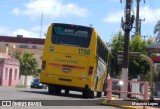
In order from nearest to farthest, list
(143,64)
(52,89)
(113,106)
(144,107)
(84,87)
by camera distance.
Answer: (144,107) < (113,106) < (84,87) < (52,89) < (143,64)

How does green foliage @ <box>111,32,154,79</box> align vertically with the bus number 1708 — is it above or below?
above

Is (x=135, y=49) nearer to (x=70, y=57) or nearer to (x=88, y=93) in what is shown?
(x=88, y=93)

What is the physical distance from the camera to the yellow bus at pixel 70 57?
25.5m

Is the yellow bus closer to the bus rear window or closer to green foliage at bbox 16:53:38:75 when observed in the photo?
the bus rear window

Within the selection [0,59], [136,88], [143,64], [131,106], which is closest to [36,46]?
[0,59]

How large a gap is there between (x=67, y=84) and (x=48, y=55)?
194 cm

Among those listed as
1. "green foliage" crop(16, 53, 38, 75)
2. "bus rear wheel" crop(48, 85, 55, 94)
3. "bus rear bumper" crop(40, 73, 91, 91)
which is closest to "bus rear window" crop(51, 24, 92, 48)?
"bus rear bumper" crop(40, 73, 91, 91)

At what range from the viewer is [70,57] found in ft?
84.3

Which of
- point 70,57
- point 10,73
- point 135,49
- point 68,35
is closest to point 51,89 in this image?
point 70,57

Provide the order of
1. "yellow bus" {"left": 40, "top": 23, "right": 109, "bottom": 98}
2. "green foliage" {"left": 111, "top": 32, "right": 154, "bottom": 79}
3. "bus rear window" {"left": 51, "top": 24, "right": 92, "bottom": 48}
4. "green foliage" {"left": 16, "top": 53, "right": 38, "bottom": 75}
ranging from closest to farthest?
"yellow bus" {"left": 40, "top": 23, "right": 109, "bottom": 98}, "bus rear window" {"left": 51, "top": 24, "right": 92, "bottom": 48}, "green foliage" {"left": 111, "top": 32, "right": 154, "bottom": 79}, "green foliage" {"left": 16, "top": 53, "right": 38, "bottom": 75}

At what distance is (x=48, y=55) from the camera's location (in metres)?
25.8

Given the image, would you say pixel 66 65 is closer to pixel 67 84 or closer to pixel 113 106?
pixel 67 84

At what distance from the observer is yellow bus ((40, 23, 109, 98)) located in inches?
1003

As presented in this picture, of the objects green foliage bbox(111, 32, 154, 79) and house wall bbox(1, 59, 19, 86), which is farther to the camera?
house wall bbox(1, 59, 19, 86)
